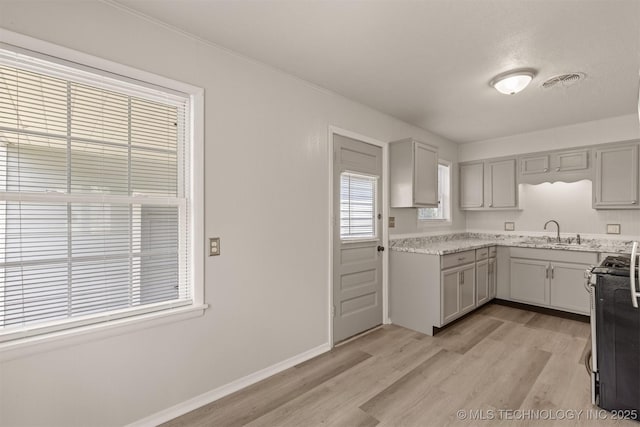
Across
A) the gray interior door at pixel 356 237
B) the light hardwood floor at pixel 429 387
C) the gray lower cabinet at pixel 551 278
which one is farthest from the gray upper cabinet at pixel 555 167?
the gray interior door at pixel 356 237

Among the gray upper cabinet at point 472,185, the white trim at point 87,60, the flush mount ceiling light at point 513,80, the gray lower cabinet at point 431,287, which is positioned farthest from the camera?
the gray upper cabinet at point 472,185

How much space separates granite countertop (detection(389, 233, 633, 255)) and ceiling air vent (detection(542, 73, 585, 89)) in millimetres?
1767

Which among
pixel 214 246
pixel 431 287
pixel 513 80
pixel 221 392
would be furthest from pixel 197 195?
pixel 513 80

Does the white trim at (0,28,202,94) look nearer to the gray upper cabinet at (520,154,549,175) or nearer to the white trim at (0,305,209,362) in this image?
the white trim at (0,305,209,362)

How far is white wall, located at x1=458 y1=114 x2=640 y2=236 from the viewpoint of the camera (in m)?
3.57

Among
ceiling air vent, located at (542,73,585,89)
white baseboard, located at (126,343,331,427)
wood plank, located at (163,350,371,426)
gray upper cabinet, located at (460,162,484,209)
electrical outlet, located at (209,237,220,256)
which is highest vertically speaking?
ceiling air vent, located at (542,73,585,89)

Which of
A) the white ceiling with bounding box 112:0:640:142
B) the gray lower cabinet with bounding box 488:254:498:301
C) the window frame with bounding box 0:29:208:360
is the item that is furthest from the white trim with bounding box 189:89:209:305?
the gray lower cabinet with bounding box 488:254:498:301

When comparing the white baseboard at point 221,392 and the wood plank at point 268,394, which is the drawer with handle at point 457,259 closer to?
the wood plank at point 268,394

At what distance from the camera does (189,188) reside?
199 centimetres

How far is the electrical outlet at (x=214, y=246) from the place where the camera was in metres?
2.05

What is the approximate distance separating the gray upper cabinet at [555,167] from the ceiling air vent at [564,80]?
1.64m

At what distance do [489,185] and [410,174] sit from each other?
6.35 ft

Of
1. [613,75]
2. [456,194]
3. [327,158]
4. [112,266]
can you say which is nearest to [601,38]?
[613,75]

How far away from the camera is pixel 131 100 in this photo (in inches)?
71.0
